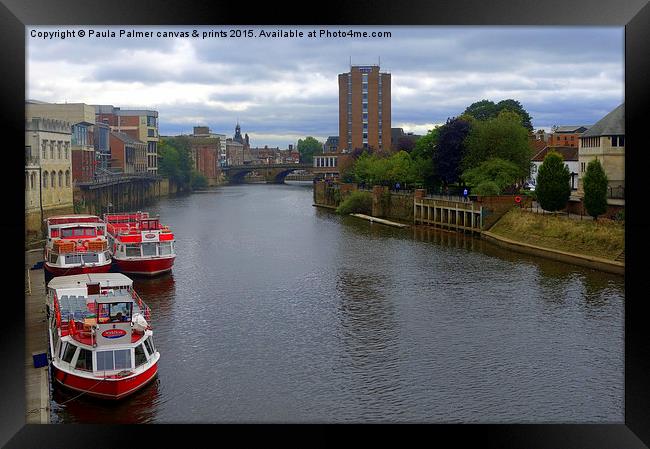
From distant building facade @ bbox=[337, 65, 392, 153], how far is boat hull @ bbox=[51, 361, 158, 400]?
37.0 metres

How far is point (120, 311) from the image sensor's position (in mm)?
12031

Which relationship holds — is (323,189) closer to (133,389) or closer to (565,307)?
(565,307)

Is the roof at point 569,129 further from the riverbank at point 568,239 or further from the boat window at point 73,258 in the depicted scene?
the boat window at point 73,258

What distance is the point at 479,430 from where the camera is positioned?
8.20m

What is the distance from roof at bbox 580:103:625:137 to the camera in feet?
76.4

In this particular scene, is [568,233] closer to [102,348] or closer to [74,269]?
[74,269]

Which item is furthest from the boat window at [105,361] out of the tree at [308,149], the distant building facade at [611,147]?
the tree at [308,149]

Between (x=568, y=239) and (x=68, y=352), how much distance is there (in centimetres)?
1645

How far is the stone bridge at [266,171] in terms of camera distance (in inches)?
1996

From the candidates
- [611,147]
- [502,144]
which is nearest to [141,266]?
[611,147]

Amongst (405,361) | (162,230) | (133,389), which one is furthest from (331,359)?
(162,230)

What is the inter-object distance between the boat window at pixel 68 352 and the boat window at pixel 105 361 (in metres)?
0.45

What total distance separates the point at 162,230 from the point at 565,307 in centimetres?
1014

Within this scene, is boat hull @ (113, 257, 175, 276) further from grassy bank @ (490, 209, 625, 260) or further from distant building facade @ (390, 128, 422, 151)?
distant building facade @ (390, 128, 422, 151)
